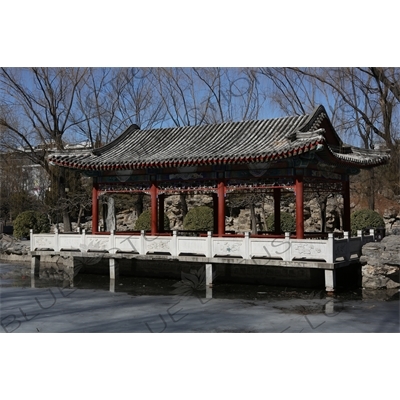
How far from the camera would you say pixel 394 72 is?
18.3 meters

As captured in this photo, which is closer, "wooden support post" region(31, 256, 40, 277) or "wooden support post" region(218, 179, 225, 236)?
"wooden support post" region(218, 179, 225, 236)

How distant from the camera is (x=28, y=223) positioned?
23.2 metres

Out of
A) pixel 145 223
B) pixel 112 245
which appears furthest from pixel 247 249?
pixel 145 223

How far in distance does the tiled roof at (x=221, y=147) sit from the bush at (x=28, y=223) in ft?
24.2

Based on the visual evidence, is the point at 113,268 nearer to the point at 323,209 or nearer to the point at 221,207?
the point at 221,207

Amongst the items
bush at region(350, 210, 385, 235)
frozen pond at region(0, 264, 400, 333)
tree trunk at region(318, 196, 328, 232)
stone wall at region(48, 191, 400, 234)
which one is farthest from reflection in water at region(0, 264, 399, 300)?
stone wall at region(48, 191, 400, 234)

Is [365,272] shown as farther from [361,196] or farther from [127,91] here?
[127,91]

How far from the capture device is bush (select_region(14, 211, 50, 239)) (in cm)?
2312

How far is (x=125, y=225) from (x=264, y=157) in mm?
16306

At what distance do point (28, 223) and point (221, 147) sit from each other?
11.4 metres

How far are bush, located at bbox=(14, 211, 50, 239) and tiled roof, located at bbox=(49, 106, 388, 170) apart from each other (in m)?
7.37

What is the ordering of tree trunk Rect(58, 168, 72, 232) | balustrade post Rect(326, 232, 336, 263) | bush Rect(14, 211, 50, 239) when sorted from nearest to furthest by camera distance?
balustrade post Rect(326, 232, 336, 263) < bush Rect(14, 211, 50, 239) < tree trunk Rect(58, 168, 72, 232)

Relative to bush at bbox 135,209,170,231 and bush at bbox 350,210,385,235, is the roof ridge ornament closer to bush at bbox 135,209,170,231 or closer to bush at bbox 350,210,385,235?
bush at bbox 350,210,385,235

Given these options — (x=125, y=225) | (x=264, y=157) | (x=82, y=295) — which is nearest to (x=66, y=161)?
(x=82, y=295)
